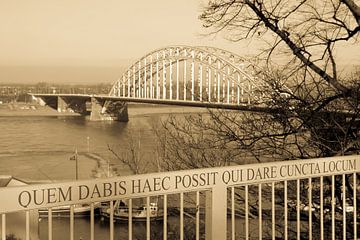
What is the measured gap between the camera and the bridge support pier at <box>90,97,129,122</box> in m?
33.9

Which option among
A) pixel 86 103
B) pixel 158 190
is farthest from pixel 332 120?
pixel 86 103

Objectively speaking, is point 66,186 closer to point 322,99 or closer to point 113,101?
point 322,99

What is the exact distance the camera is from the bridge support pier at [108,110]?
33925 mm

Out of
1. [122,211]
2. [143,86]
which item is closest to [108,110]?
[143,86]

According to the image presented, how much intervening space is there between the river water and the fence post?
361cm

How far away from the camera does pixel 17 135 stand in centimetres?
2844

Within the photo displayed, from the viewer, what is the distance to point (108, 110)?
34.9m

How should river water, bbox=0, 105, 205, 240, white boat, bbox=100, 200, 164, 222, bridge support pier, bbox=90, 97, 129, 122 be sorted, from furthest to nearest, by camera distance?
bridge support pier, bbox=90, 97, 129, 122 < river water, bbox=0, 105, 205, 240 < white boat, bbox=100, 200, 164, 222

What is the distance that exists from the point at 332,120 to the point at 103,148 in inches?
689

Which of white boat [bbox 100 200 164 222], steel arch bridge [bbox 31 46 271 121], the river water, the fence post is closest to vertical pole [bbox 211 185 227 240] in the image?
the fence post

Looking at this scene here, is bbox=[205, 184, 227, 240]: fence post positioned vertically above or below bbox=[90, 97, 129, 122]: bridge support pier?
above

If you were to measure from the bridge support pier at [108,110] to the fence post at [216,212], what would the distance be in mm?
31791

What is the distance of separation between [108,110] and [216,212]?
33309mm

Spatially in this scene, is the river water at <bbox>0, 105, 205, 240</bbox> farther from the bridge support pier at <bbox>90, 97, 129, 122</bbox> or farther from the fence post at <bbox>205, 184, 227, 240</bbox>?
the fence post at <bbox>205, 184, 227, 240</bbox>
